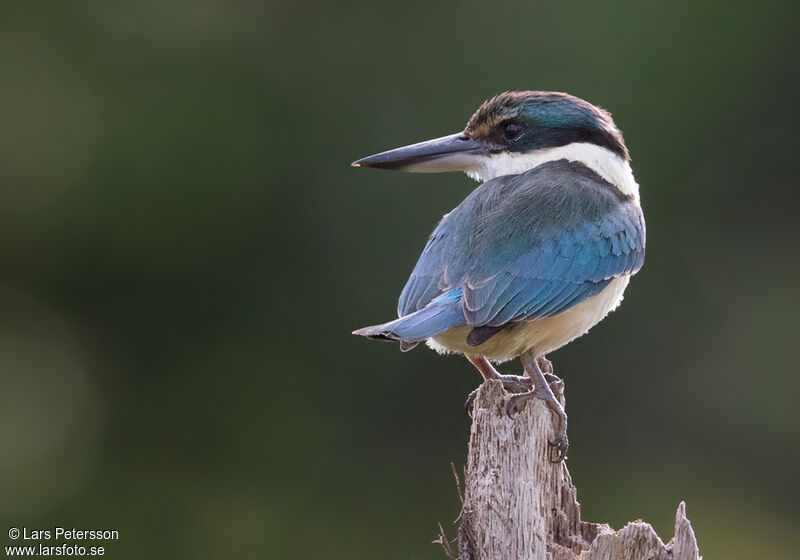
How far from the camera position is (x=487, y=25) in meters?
8.64

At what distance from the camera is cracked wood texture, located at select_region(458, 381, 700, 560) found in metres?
3.61

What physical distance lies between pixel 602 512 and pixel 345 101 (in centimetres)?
322

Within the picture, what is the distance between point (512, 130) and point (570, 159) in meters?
0.26

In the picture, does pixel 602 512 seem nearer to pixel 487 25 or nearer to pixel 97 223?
pixel 487 25

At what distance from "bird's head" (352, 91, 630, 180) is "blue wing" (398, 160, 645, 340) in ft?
0.44

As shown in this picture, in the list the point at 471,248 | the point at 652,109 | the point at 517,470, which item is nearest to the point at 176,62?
the point at 652,109

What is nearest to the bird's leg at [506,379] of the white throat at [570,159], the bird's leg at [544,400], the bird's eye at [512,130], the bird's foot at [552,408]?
the bird's leg at [544,400]

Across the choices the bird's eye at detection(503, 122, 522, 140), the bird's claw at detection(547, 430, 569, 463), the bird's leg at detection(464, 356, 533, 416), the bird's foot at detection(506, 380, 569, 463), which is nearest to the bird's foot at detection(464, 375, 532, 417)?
the bird's leg at detection(464, 356, 533, 416)

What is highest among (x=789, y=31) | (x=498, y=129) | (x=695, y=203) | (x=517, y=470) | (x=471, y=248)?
(x=789, y=31)

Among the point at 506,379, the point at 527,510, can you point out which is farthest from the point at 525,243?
the point at 527,510

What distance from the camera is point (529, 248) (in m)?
4.52

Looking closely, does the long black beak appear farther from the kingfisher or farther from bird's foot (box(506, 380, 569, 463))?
bird's foot (box(506, 380, 569, 463))

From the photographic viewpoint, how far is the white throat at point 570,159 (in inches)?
199

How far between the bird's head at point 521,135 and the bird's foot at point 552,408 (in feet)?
3.90
